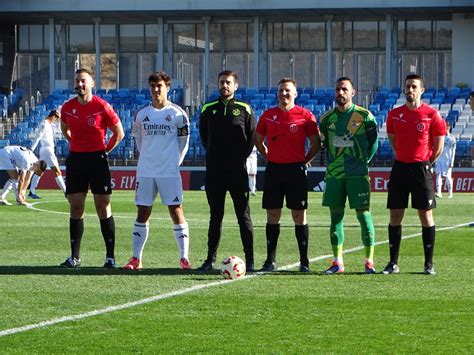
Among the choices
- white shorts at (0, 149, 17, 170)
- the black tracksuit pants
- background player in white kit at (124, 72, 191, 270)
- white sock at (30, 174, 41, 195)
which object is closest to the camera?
background player in white kit at (124, 72, 191, 270)

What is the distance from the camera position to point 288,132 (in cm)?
1279

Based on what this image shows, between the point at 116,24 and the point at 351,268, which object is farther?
the point at 116,24

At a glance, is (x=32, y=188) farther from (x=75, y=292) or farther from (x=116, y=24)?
(x=116, y=24)

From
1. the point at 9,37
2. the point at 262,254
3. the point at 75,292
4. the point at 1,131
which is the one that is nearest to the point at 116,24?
the point at 9,37

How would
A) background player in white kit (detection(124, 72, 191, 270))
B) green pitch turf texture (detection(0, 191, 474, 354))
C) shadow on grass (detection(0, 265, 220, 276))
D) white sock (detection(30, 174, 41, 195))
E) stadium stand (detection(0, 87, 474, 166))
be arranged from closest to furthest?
green pitch turf texture (detection(0, 191, 474, 354)) → shadow on grass (detection(0, 265, 220, 276)) → background player in white kit (detection(124, 72, 191, 270)) → white sock (detection(30, 174, 41, 195)) → stadium stand (detection(0, 87, 474, 166))

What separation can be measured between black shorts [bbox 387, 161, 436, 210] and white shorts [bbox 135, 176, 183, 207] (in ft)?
7.33

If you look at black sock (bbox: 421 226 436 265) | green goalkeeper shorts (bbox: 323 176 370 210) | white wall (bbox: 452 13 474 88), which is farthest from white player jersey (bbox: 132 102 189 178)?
white wall (bbox: 452 13 474 88)

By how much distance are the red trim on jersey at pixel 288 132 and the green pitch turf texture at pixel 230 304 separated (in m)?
1.26

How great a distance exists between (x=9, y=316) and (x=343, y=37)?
41735 millimetres

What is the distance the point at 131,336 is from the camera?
28.2 ft

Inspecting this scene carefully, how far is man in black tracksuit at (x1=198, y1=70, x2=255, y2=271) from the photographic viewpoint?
12.8m

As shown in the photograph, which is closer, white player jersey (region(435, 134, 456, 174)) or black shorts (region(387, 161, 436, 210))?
black shorts (region(387, 161, 436, 210))

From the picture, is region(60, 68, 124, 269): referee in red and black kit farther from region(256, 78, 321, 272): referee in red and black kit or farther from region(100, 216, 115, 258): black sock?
region(256, 78, 321, 272): referee in red and black kit

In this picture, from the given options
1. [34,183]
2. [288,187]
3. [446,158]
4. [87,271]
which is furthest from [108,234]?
[446,158]
